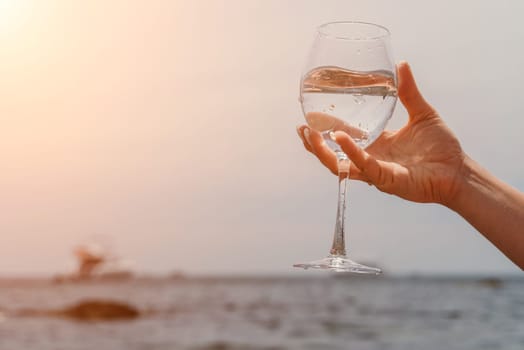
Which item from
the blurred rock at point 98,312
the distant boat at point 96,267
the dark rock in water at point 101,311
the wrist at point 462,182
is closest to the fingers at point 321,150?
the wrist at point 462,182

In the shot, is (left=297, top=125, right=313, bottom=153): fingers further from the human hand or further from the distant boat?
the distant boat

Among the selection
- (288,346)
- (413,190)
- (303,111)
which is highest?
(303,111)

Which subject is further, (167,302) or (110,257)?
(110,257)

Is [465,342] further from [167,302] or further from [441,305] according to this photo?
[167,302]

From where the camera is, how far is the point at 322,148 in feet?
5.76

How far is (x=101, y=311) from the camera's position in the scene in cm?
2942

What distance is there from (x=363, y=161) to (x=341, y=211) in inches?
4.3

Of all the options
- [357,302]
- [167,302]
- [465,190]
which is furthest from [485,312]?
[465,190]

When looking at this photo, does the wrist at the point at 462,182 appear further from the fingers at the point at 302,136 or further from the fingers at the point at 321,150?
the fingers at the point at 302,136

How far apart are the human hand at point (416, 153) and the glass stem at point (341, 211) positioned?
0.35 ft

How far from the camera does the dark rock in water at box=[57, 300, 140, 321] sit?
94.2 ft

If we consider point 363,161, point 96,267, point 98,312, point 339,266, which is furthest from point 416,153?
point 96,267

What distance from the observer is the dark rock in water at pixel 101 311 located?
2870 cm

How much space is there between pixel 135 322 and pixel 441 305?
508 inches
